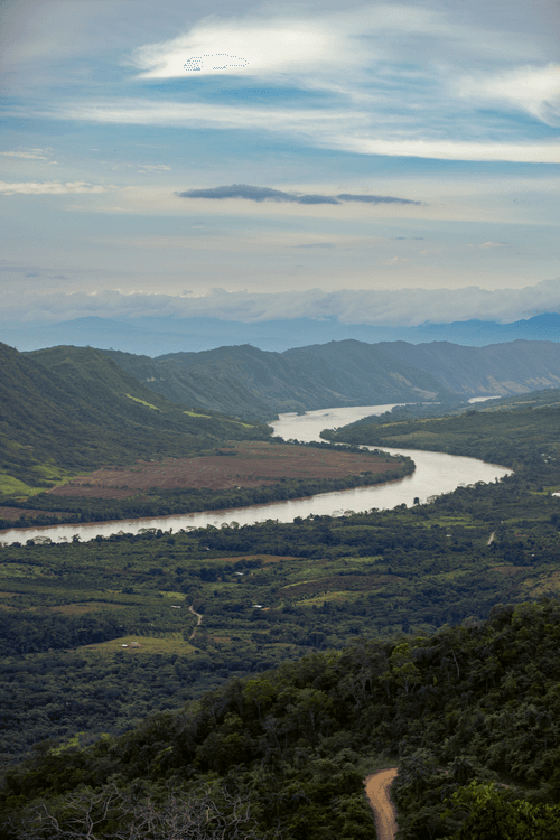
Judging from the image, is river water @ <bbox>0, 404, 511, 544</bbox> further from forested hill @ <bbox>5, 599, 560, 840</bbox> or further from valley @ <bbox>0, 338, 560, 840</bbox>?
forested hill @ <bbox>5, 599, 560, 840</bbox>

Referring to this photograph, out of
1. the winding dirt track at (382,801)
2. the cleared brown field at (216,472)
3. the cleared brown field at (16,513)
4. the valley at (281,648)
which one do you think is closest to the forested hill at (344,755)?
the valley at (281,648)

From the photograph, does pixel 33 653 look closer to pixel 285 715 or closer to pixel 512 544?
pixel 285 715

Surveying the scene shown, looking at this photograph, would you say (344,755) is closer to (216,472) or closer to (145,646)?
(145,646)

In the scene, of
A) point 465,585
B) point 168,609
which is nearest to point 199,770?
point 168,609

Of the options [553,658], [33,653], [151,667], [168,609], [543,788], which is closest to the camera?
[543,788]

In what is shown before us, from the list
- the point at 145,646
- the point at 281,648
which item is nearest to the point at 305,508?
the point at 281,648

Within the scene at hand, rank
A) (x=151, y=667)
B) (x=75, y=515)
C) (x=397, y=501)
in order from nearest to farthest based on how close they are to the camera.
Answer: (x=151, y=667), (x=75, y=515), (x=397, y=501)

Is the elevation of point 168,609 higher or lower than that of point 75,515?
lower
